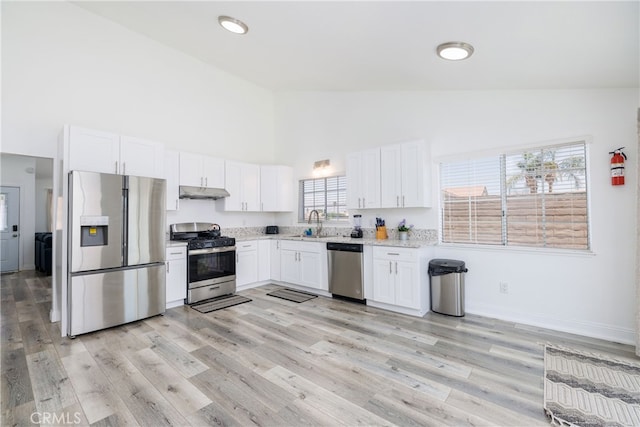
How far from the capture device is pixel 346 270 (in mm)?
4289

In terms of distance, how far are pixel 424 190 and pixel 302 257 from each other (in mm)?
2253

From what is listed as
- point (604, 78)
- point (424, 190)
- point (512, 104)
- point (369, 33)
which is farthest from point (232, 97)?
point (604, 78)

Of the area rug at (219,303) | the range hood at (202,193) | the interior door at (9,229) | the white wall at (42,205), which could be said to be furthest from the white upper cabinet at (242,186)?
the white wall at (42,205)

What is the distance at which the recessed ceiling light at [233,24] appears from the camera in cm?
331

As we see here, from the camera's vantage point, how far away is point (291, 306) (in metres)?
4.14

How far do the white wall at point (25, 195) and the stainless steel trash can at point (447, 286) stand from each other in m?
8.95

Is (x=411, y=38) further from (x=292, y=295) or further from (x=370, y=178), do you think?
(x=292, y=295)

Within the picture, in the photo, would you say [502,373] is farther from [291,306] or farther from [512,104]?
[512,104]

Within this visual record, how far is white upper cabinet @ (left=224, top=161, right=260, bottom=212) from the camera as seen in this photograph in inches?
205

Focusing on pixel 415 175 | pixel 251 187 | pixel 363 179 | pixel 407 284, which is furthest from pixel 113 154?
pixel 407 284

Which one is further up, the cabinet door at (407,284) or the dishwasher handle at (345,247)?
the dishwasher handle at (345,247)

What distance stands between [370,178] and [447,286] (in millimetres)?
1880

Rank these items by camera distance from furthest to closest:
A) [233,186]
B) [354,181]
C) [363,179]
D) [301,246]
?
[233,186], [301,246], [354,181], [363,179]

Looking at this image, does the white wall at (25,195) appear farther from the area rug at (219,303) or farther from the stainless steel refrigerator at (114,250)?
the area rug at (219,303)
